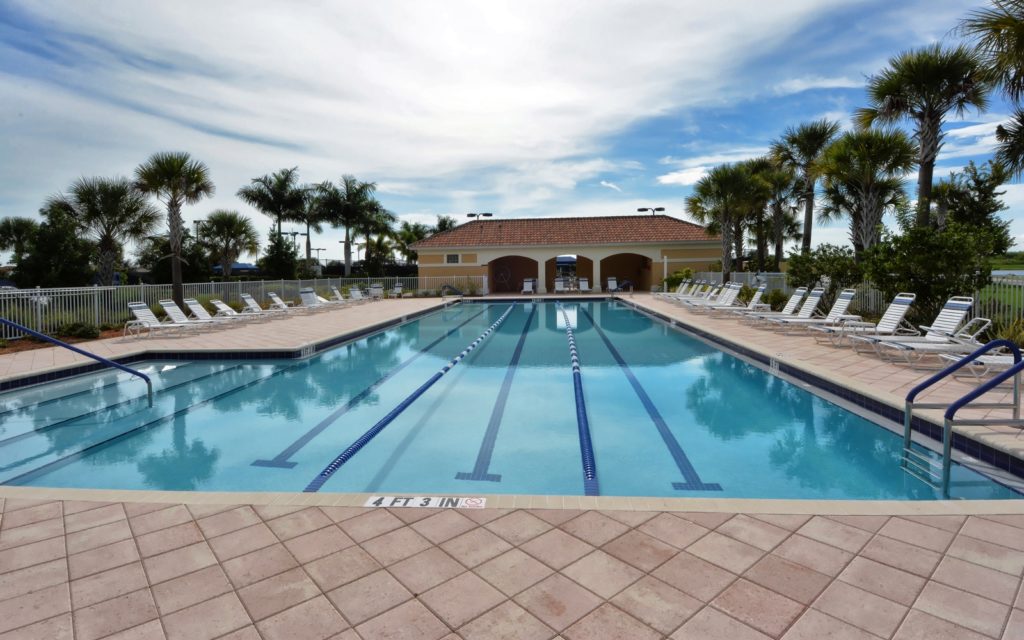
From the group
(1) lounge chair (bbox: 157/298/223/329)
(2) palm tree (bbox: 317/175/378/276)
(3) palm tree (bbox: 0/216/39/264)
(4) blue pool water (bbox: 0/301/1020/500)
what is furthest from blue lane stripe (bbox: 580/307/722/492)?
(3) palm tree (bbox: 0/216/39/264)

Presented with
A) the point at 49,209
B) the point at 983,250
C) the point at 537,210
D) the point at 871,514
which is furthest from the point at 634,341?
the point at 537,210

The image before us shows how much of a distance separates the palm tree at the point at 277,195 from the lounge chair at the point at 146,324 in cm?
1738

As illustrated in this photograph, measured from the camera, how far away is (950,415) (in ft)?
12.5

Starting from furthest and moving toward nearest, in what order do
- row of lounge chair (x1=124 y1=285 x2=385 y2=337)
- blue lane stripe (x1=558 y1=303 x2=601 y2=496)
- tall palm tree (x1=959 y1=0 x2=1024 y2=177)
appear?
row of lounge chair (x1=124 y1=285 x2=385 y2=337)
tall palm tree (x1=959 y1=0 x2=1024 y2=177)
blue lane stripe (x1=558 y1=303 x2=601 y2=496)

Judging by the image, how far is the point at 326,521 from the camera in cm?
310

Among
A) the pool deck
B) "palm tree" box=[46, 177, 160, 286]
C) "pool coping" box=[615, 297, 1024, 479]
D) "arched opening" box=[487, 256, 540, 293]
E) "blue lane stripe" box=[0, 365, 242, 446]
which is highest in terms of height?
"palm tree" box=[46, 177, 160, 286]

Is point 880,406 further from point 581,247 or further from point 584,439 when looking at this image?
point 581,247

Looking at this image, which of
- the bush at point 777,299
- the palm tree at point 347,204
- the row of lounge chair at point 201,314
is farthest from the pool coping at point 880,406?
the palm tree at point 347,204

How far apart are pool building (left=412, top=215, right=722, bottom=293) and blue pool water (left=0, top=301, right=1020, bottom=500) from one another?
757 inches

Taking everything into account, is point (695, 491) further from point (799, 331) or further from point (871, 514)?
point (799, 331)

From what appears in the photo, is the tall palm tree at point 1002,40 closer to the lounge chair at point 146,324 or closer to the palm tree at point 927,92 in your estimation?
the palm tree at point 927,92

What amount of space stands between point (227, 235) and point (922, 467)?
31196 millimetres

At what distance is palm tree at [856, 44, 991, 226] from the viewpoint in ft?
38.2

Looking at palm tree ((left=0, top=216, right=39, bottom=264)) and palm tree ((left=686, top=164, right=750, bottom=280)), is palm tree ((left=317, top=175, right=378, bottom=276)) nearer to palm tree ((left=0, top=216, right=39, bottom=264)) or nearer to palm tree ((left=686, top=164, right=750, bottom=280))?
palm tree ((left=686, top=164, right=750, bottom=280))
